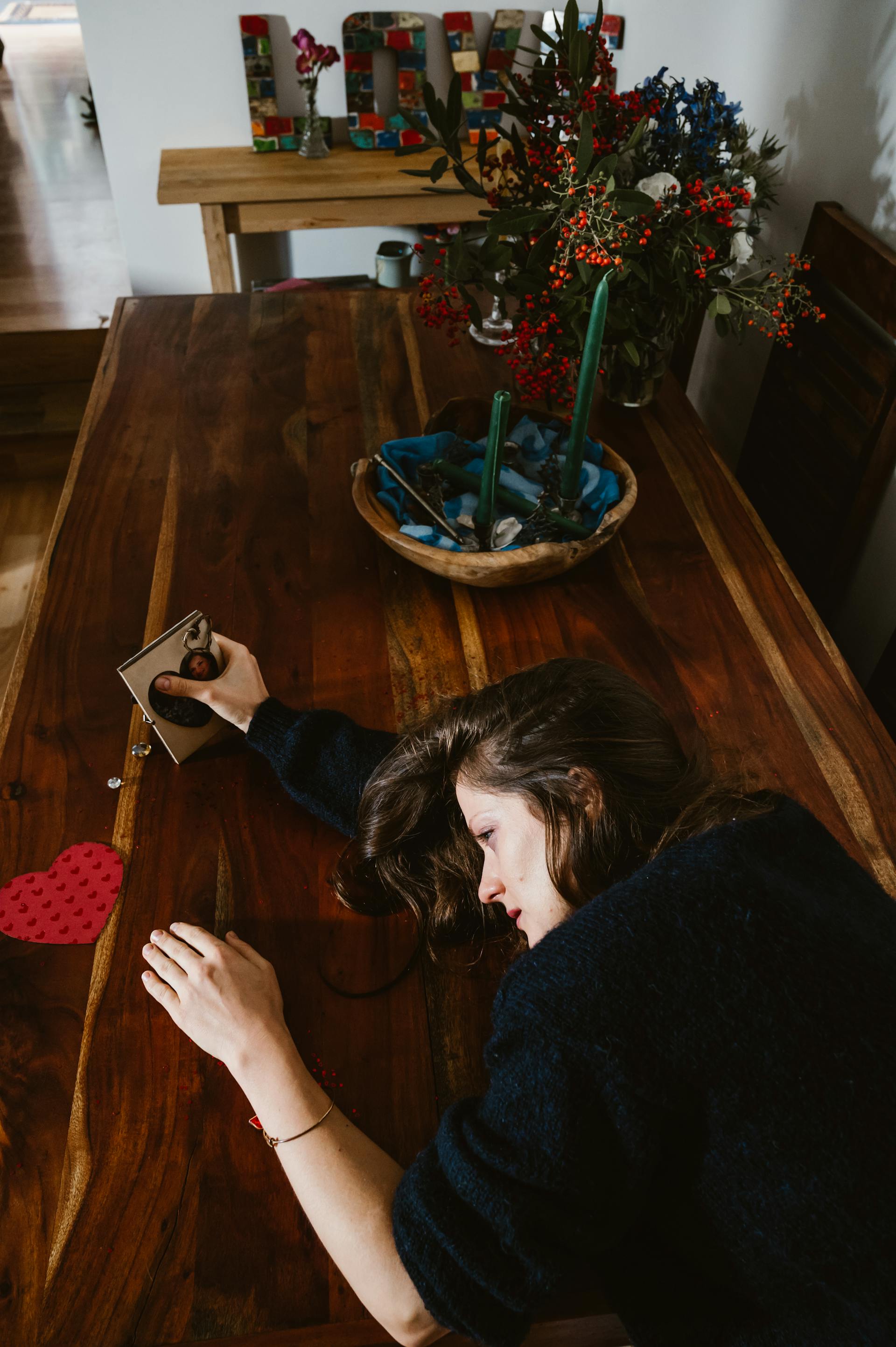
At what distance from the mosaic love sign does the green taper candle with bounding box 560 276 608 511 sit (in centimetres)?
184

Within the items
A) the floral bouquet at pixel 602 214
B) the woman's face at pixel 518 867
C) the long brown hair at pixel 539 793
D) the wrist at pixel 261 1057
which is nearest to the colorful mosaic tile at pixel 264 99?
the floral bouquet at pixel 602 214

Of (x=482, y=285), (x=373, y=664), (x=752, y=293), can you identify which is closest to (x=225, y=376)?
(x=482, y=285)

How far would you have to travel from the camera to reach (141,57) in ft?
8.68

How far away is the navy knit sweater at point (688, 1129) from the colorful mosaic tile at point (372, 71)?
103 inches

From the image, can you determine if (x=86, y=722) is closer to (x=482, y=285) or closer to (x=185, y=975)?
(x=185, y=975)

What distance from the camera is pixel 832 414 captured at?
5.07ft

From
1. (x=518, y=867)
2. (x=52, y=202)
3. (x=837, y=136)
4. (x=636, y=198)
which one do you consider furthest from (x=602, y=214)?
(x=52, y=202)

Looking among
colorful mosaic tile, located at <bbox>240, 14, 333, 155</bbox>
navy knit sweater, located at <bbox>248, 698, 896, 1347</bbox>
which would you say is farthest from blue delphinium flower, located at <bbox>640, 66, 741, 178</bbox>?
colorful mosaic tile, located at <bbox>240, 14, 333, 155</bbox>

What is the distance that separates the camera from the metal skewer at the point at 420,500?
3.95 ft

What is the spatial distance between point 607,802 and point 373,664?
429mm

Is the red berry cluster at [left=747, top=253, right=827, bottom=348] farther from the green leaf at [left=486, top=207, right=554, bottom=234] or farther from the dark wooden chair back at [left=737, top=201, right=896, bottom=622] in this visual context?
the green leaf at [left=486, top=207, right=554, bottom=234]

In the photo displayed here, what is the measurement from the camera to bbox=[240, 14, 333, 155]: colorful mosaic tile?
8.61 ft

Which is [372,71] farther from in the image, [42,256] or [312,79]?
[42,256]

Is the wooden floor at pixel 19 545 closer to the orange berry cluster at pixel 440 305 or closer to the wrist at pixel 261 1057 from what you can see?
the orange berry cluster at pixel 440 305
